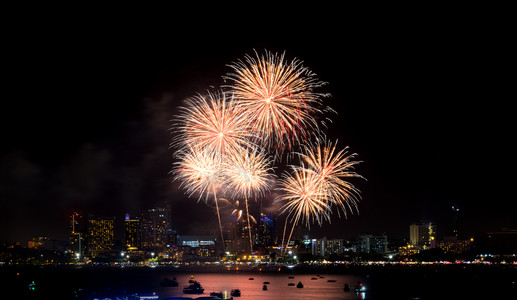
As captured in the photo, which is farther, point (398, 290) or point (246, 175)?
point (398, 290)

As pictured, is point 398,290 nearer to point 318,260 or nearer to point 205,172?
point 205,172

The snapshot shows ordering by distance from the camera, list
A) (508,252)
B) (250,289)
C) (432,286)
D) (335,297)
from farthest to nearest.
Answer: (508,252) → (432,286) → (250,289) → (335,297)

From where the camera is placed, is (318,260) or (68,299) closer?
(68,299)

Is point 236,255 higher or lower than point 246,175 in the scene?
lower

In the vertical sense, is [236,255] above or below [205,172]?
below

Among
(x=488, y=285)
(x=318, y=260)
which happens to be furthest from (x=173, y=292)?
(x=318, y=260)

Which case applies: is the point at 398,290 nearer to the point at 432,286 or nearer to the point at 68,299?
the point at 432,286

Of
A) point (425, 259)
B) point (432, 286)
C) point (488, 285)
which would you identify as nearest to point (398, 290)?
point (432, 286)

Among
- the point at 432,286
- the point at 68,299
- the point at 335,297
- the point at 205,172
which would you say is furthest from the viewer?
the point at 432,286

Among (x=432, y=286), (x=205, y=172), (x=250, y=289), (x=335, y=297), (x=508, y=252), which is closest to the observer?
(x=205, y=172)
